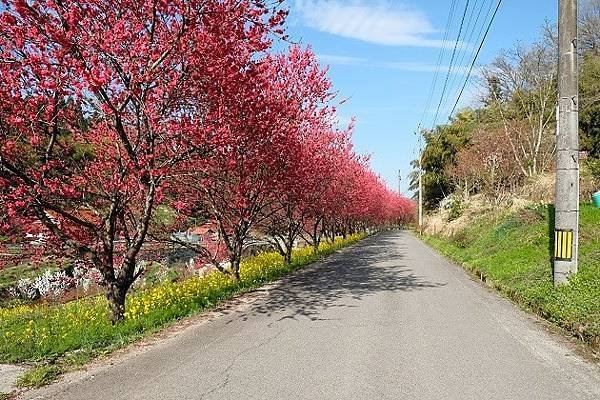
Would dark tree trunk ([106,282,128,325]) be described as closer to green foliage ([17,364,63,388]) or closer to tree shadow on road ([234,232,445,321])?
tree shadow on road ([234,232,445,321])

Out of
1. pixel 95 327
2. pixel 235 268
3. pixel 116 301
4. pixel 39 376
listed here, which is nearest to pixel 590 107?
pixel 235 268

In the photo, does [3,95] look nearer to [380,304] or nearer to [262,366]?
[262,366]

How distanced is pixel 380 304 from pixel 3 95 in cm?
702

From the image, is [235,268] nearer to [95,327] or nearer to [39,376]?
[95,327]

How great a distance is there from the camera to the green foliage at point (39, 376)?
5297mm

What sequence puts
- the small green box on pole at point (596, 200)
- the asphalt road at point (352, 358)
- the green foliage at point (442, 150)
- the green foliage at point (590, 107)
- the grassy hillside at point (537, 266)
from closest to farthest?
the asphalt road at point (352, 358)
the grassy hillside at point (537, 266)
the small green box on pole at point (596, 200)
the green foliage at point (590, 107)
the green foliage at point (442, 150)

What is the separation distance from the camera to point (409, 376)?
17.3ft

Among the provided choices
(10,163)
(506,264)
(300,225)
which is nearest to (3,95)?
(10,163)

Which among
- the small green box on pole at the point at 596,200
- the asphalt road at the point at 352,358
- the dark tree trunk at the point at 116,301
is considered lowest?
the asphalt road at the point at 352,358

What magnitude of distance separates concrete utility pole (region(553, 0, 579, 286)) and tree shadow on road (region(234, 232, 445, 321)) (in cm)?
340

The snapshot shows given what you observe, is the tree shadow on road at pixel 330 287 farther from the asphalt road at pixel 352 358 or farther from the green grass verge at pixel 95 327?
the green grass verge at pixel 95 327

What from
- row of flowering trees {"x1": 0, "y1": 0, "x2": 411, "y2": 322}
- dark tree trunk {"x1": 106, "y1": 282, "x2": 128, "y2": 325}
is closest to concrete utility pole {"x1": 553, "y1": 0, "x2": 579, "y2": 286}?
row of flowering trees {"x1": 0, "y1": 0, "x2": 411, "y2": 322}

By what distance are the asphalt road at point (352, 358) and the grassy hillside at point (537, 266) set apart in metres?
0.47

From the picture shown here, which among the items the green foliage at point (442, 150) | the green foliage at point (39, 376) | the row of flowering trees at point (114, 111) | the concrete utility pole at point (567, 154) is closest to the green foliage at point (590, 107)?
the green foliage at point (442, 150)
